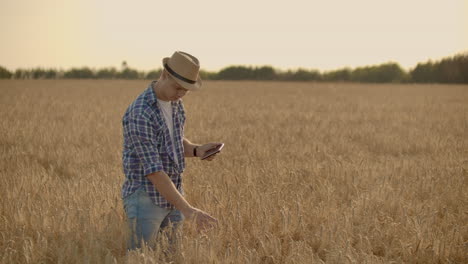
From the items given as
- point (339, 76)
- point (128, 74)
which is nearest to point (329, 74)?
point (339, 76)

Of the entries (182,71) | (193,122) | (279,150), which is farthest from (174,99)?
(193,122)

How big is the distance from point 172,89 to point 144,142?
1.35 feet

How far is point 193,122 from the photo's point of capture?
1143 centimetres

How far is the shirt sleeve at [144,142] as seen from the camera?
10.1ft

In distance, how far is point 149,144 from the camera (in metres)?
3.14

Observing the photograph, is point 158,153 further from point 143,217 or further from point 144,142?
point 143,217

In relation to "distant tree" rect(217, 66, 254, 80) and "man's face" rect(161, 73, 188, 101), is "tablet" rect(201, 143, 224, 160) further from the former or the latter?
"distant tree" rect(217, 66, 254, 80)

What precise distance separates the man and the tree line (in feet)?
156

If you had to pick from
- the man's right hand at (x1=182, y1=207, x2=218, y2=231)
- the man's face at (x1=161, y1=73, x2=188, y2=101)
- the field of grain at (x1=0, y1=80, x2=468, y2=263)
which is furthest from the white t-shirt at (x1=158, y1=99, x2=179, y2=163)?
the field of grain at (x1=0, y1=80, x2=468, y2=263)

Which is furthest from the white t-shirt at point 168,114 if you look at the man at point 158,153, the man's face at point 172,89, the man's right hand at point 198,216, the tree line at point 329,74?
the tree line at point 329,74

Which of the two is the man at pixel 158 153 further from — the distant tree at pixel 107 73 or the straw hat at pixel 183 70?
the distant tree at pixel 107 73

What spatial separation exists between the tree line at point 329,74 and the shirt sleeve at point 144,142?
156 ft

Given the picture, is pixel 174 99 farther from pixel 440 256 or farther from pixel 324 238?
pixel 440 256

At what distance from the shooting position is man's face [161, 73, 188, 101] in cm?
311
